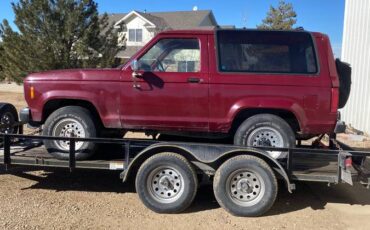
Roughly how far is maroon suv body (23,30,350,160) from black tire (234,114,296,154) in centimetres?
14

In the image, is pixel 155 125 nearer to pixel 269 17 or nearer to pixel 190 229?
pixel 190 229

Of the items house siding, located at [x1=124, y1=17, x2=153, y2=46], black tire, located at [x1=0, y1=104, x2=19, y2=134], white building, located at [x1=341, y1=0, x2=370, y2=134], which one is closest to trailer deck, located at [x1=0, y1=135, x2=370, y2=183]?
black tire, located at [x1=0, y1=104, x2=19, y2=134]

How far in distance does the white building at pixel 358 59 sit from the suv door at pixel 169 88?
7685 millimetres

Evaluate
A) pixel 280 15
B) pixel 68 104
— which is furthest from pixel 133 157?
pixel 280 15

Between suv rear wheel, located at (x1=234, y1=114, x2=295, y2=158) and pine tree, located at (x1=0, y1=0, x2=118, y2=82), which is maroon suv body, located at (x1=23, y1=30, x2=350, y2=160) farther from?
pine tree, located at (x1=0, y1=0, x2=118, y2=82)

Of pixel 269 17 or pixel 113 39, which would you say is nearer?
pixel 113 39

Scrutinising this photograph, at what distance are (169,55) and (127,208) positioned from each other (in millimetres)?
2040

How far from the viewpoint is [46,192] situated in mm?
6539

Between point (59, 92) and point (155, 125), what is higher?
point (59, 92)

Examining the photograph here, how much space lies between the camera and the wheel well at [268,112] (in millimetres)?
6059

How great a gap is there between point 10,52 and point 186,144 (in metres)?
15.1

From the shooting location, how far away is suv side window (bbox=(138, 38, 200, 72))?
20.1 feet

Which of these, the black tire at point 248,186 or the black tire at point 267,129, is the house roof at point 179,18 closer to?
the black tire at point 267,129

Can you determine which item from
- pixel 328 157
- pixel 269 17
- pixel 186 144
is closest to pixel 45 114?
pixel 186 144
